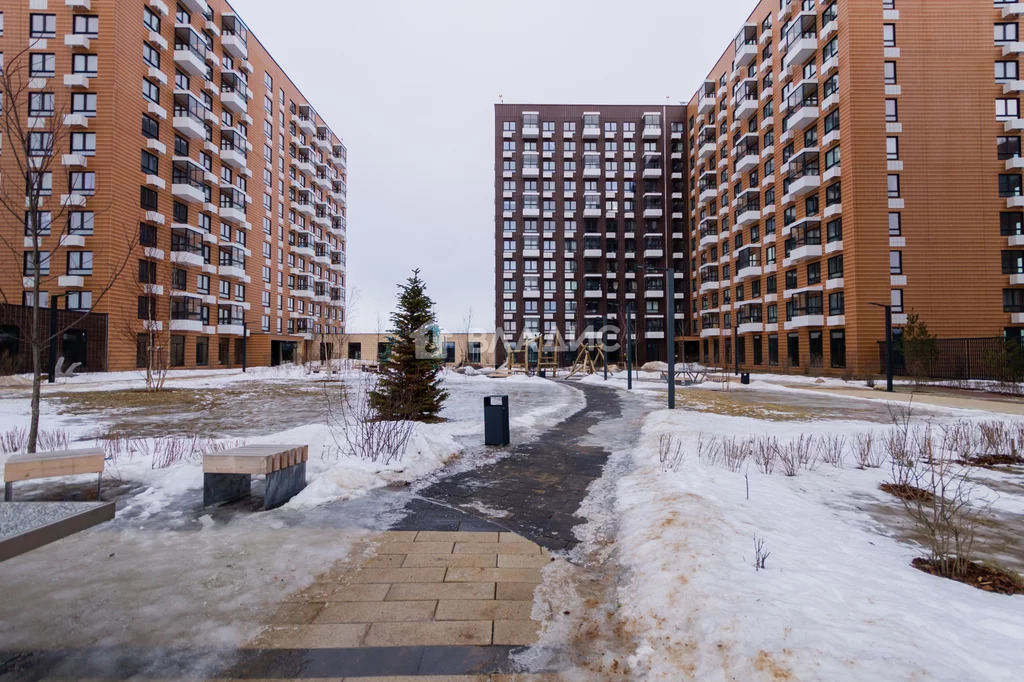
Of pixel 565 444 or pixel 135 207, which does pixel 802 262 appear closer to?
pixel 565 444

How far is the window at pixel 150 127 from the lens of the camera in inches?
1469

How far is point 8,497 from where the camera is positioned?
4789mm

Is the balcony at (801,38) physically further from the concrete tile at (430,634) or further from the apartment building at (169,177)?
the concrete tile at (430,634)

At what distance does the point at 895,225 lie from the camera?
34156 mm

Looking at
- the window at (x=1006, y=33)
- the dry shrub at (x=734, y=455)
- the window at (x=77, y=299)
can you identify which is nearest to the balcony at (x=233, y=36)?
the window at (x=77, y=299)

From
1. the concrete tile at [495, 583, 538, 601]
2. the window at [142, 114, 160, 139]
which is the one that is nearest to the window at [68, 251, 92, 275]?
the window at [142, 114, 160, 139]

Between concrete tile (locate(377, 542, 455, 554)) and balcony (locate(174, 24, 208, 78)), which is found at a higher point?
balcony (locate(174, 24, 208, 78))

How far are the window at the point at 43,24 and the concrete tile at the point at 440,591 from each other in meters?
50.3

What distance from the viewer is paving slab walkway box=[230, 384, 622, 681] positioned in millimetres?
2619

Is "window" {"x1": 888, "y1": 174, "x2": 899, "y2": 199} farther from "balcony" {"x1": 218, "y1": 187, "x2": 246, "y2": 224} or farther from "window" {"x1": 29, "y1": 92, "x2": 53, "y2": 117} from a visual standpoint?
"balcony" {"x1": 218, "y1": 187, "x2": 246, "y2": 224}

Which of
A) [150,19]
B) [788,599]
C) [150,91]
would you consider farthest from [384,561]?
[150,19]

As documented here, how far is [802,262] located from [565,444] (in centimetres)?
3866

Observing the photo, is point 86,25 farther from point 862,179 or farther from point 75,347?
point 862,179

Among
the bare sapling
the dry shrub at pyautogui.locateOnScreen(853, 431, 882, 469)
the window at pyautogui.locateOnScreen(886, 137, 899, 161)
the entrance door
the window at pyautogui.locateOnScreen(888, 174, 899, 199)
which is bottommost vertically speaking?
the dry shrub at pyautogui.locateOnScreen(853, 431, 882, 469)
